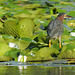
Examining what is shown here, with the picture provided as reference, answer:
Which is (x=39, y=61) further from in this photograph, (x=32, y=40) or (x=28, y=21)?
(x=28, y=21)

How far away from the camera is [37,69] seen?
5.13m

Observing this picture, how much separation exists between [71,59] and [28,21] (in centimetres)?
235

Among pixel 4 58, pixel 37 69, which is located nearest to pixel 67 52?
pixel 4 58

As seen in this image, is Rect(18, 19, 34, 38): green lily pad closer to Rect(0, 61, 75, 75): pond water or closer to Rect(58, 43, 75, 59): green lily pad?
Rect(58, 43, 75, 59): green lily pad

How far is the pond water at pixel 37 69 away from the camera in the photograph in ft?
15.4

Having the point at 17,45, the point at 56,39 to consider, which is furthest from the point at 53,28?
the point at 17,45

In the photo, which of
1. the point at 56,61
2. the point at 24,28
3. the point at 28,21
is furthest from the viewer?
the point at 28,21

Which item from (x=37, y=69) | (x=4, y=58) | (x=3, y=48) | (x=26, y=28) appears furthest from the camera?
(x=26, y=28)

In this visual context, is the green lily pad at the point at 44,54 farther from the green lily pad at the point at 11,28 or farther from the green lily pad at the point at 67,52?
the green lily pad at the point at 11,28

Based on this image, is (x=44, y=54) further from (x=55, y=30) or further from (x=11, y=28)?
(x=55, y=30)

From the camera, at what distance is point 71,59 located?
625 cm

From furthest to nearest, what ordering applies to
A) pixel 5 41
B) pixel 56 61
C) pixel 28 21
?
pixel 28 21
pixel 5 41
pixel 56 61

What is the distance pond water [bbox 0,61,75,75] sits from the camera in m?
4.70

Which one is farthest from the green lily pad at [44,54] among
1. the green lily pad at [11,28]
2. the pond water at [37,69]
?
Answer: the green lily pad at [11,28]
